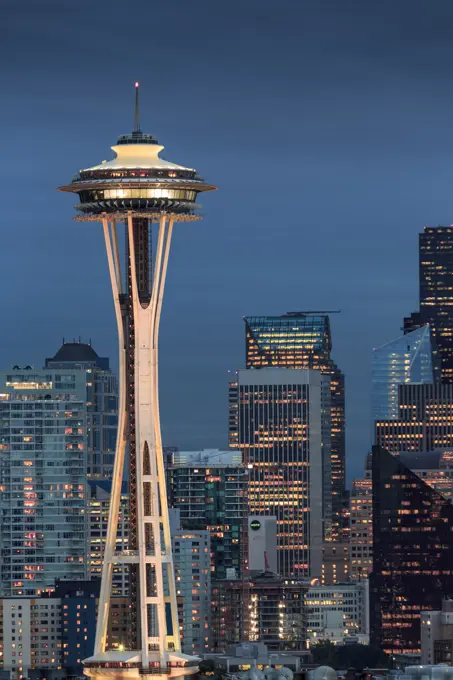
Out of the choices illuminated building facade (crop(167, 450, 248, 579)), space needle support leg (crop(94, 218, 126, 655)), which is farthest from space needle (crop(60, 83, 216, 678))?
illuminated building facade (crop(167, 450, 248, 579))

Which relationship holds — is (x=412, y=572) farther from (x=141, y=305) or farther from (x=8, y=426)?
(x=141, y=305)

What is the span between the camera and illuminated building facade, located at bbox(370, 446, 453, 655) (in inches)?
6914

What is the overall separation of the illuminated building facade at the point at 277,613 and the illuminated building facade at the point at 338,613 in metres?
0.60

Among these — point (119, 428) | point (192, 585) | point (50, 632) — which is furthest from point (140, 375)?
point (192, 585)

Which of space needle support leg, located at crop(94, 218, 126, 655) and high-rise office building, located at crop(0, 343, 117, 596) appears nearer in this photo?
space needle support leg, located at crop(94, 218, 126, 655)

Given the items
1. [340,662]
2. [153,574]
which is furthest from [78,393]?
[153,574]

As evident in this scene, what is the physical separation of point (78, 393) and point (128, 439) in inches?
3985

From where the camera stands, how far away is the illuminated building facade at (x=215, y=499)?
606ft

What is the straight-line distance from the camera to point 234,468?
191125mm

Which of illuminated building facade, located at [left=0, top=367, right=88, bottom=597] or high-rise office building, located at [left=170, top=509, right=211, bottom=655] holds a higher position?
illuminated building facade, located at [left=0, top=367, right=88, bottom=597]

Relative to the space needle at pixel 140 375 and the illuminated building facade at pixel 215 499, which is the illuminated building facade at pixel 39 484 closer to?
the illuminated building facade at pixel 215 499

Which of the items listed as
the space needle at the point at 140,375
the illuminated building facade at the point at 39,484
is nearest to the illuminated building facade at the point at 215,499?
the illuminated building facade at the point at 39,484

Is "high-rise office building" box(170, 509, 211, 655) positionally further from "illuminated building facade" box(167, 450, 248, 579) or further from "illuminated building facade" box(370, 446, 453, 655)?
"illuminated building facade" box(370, 446, 453, 655)

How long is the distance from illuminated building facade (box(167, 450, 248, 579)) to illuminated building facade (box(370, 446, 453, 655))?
28.9ft
